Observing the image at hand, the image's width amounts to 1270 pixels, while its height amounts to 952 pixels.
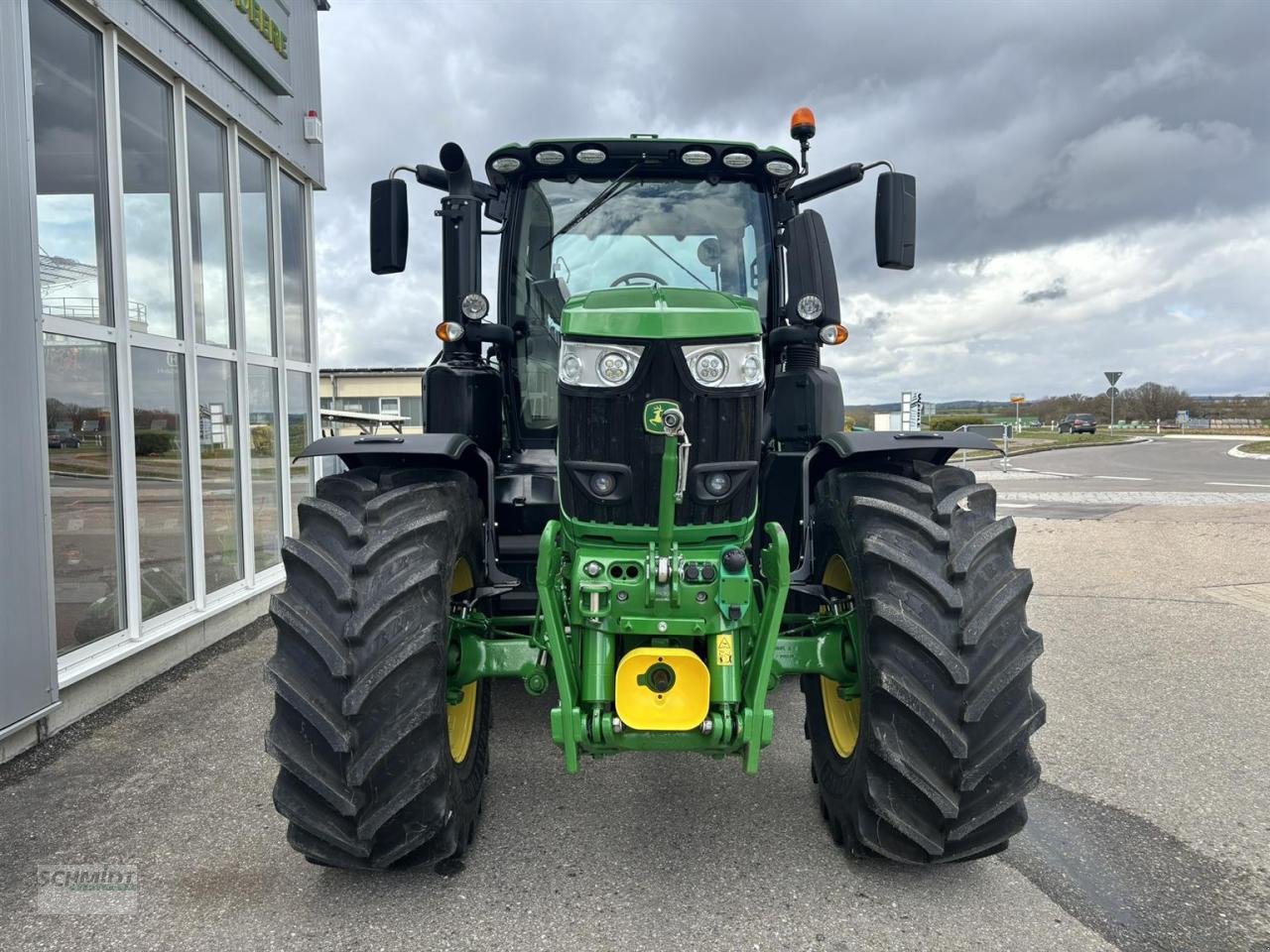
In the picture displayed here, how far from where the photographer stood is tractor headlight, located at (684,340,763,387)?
7.96ft

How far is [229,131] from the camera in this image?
6180 millimetres

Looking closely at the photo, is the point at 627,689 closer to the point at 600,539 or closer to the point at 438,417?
the point at 600,539

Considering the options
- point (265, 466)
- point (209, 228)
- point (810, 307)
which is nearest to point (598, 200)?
point (810, 307)

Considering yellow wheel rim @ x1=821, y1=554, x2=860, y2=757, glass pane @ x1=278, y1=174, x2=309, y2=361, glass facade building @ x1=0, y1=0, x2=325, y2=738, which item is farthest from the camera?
glass pane @ x1=278, y1=174, x2=309, y2=361

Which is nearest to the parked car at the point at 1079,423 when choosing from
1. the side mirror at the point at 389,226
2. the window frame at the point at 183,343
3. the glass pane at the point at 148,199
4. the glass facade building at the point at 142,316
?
the window frame at the point at 183,343

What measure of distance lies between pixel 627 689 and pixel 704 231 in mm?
2195

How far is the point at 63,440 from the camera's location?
4.35 m

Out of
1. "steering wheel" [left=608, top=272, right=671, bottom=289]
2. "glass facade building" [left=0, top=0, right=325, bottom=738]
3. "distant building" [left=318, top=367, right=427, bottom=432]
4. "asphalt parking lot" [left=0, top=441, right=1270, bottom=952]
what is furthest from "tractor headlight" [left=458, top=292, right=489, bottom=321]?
"distant building" [left=318, top=367, right=427, bottom=432]

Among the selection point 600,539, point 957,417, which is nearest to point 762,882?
point 600,539

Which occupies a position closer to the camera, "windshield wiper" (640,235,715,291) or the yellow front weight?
the yellow front weight

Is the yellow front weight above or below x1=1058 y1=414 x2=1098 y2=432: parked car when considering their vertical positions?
below

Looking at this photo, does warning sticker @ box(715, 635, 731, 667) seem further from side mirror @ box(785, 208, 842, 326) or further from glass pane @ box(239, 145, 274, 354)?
glass pane @ box(239, 145, 274, 354)

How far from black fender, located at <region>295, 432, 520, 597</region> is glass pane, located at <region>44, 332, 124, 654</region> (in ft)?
7.00

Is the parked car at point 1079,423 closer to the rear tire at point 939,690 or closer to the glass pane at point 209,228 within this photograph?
the glass pane at point 209,228
